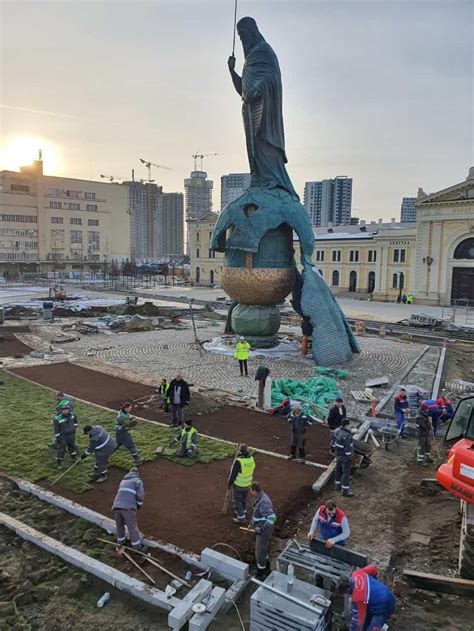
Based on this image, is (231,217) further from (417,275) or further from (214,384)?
(417,275)

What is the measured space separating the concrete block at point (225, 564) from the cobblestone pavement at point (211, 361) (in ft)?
27.7

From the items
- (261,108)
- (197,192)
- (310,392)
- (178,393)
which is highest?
(197,192)

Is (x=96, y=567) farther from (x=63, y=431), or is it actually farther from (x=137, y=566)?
(x=63, y=431)

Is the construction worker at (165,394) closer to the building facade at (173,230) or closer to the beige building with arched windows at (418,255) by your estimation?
the beige building with arched windows at (418,255)

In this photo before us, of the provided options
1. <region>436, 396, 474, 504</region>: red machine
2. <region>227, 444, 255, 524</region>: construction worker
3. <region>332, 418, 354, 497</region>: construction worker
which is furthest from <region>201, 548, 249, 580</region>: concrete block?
<region>436, 396, 474, 504</region>: red machine

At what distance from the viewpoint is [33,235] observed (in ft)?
289

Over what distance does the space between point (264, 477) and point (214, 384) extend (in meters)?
7.33

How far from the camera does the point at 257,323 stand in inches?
851

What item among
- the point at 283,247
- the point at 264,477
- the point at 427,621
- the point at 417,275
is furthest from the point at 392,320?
the point at 427,621

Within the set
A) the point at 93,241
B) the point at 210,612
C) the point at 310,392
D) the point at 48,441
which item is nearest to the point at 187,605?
the point at 210,612

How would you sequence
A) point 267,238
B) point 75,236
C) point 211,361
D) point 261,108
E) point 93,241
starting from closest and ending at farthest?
point 211,361 < point 261,108 < point 267,238 < point 75,236 < point 93,241

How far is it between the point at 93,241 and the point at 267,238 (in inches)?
3226

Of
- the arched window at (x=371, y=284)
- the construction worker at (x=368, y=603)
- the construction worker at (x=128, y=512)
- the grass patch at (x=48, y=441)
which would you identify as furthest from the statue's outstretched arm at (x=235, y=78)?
the arched window at (x=371, y=284)

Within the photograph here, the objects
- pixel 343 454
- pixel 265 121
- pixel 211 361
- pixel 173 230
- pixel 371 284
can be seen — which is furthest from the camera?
pixel 173 230
